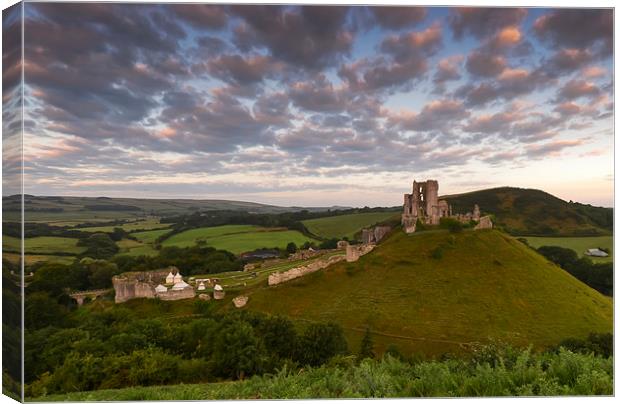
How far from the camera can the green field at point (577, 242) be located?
10920mm

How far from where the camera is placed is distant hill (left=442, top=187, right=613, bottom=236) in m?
11.1

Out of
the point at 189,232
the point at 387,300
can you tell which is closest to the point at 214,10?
the point at 189,232

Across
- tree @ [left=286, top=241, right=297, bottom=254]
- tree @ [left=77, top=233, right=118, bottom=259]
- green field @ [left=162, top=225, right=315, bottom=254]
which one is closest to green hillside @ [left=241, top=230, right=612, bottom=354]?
green field @ [left=162, top=225, right=315, bottom=254]

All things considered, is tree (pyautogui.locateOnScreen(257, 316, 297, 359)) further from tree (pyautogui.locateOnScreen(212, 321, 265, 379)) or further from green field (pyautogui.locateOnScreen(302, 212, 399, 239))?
green field (pyautogui.locateOnScreen(302, 212, 399, 239))

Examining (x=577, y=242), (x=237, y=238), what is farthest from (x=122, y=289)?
(x=577, y=242)

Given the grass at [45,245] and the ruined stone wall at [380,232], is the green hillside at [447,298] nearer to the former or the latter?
the ruined stone wall at [380,232]

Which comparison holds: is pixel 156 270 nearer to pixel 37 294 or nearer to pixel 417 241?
pixel 37 294

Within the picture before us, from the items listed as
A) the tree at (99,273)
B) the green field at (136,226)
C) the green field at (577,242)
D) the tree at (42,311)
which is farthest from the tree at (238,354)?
the green field at (577,242)

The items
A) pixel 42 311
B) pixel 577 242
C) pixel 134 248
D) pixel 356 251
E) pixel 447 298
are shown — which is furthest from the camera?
pixel 356 251

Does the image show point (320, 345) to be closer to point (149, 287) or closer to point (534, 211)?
point (149, 287)

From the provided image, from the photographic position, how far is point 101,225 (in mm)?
12430

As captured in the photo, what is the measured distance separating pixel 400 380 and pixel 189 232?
33.6 ft

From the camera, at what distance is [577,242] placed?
1268 centimetres

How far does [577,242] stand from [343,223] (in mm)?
9314
